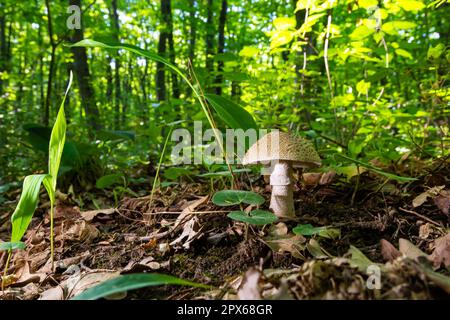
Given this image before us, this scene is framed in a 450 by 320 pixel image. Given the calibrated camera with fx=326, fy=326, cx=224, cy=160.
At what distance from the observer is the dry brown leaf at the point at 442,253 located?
1181 millimetres

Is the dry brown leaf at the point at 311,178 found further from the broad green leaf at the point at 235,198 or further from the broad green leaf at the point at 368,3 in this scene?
the broad green leaf at the point at 368,3

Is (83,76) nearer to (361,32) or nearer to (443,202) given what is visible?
(361,32)

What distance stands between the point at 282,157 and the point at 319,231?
43cm

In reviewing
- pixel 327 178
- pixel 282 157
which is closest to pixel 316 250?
pixel 282 157

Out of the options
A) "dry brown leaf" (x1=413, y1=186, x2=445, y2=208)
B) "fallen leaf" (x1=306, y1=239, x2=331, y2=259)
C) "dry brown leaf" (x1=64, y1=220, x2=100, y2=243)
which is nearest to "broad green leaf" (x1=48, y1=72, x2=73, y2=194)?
"dry brown leaf" (x1=64, y1=220, x2=100, y2=243)

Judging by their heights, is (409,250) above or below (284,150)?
below

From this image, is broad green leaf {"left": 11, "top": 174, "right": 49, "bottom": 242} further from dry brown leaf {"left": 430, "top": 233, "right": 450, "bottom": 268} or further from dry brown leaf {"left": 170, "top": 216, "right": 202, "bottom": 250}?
dry brown leaf {"left": 430, "top": 233, "right": 450, "bottom": 268}

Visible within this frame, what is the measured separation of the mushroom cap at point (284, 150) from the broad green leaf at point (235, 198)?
23cm

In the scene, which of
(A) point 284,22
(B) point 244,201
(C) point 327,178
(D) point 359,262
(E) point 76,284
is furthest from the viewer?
(A) point 284,22

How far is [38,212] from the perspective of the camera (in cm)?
275

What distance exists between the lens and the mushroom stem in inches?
70.3

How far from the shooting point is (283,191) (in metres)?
1.80

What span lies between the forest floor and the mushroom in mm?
128
